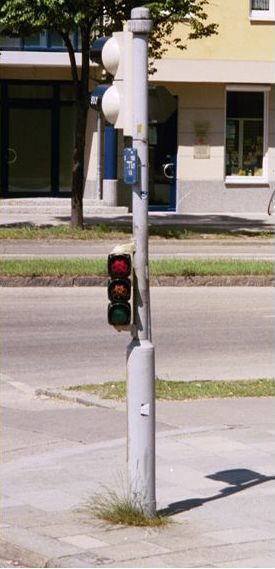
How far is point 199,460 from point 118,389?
114 inches

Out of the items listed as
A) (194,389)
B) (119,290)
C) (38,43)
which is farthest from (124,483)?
(38,43)

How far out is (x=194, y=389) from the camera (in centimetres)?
1266

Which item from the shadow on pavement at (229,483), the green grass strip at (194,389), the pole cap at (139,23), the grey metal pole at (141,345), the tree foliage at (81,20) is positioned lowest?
the green grass strip at (194,389)

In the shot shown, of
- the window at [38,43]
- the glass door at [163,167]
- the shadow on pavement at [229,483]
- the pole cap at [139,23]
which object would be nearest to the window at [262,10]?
the glass door at [163,167]

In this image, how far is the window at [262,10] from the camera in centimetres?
3747

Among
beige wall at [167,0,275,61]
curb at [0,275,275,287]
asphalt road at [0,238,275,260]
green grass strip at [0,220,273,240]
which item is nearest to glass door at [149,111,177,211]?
beige wall at [167,0,275,61]

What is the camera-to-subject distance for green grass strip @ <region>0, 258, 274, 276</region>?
69.2 feet

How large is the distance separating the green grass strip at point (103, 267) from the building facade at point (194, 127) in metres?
14.4

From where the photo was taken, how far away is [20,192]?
37.9 m

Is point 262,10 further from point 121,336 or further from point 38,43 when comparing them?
point 121,336

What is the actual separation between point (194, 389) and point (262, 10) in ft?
86.7

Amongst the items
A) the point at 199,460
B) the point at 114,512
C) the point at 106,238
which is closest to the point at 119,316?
the point at 114,512

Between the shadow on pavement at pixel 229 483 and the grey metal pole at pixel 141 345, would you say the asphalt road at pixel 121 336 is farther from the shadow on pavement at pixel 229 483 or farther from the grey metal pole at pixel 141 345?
the grey metal pole at pixel 141 345

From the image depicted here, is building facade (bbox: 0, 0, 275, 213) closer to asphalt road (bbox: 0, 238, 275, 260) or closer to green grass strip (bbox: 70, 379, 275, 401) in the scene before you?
asphalt road (bbox: 0, 238, 275, 260)
